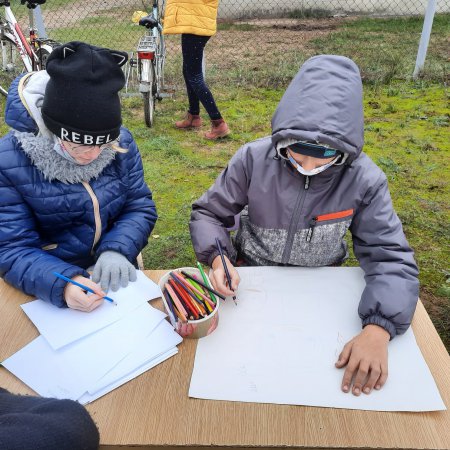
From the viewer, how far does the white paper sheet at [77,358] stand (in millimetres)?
1105

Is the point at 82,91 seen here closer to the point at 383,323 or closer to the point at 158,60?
the point at 383,323

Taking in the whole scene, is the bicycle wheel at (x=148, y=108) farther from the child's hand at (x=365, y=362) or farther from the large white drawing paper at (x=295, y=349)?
the child's hand at (x=365, y=362)

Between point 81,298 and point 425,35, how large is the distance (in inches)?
204

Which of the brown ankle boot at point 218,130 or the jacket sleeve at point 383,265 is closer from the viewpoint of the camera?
the jacket sleeve at point 383,265

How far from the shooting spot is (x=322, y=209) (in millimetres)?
1549

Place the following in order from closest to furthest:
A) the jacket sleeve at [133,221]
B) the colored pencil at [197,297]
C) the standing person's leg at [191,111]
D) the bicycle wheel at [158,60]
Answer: the colored pencil at [197,297] → the jacket sleeve at [133,221] → the standing person's leg at [191,111] → the bicycle wheel at [158,60]

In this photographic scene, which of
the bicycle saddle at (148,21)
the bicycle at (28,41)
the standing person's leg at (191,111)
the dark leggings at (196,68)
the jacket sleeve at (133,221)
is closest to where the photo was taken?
the jacket sleeve at (133,221)

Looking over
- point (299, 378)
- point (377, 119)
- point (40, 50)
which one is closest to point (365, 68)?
point (377, 119)

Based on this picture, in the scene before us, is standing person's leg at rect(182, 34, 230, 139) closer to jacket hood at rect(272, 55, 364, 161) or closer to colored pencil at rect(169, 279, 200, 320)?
jacket hood at rect(272, 55, 364, 161)

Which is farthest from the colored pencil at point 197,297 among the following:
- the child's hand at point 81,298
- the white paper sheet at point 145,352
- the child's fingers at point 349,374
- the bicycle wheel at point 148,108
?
the bicycle wheel at point 148,108

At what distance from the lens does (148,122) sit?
4430 mm

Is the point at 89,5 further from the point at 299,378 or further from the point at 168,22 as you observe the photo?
the point at 299,378

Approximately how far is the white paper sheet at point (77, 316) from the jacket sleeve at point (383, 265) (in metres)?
0.61

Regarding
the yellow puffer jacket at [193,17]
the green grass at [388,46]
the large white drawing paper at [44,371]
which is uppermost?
the yellow puffer jacket at [193,17]
